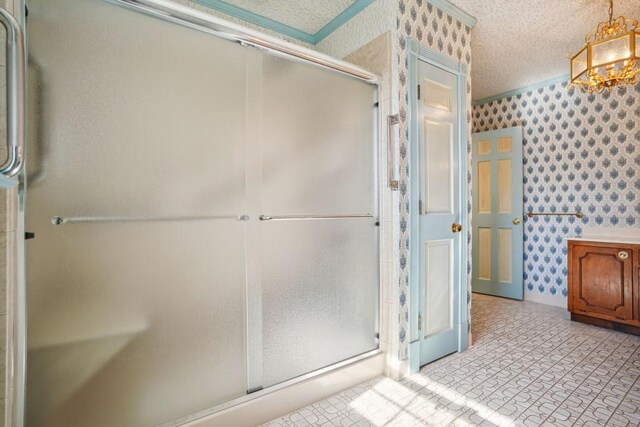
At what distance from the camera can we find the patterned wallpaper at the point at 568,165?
3236 mm

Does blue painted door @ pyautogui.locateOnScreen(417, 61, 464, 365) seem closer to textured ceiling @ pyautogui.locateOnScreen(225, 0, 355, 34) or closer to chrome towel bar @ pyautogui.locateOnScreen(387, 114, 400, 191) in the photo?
chrome towel bar @ pyautogui.locateOnScreen(387, 114, 400, 191)

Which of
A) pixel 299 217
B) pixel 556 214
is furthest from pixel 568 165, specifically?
pixel 299 217

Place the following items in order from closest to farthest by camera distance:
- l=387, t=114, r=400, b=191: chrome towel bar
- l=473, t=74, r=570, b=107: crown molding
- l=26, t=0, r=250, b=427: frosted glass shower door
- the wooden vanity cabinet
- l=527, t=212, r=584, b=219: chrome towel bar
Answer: l=26, t=0, r=250, b=427: frosted glass shower door → l=387, t=114, r=400, b=191: chrome towel bar → the wooden vanity cabinet → l=527, t=212, r=584, b=219: chrome towel bar → l=473, t=74, r=570, b=107: crown molding

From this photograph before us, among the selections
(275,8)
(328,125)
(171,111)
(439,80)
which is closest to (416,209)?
(328,125)

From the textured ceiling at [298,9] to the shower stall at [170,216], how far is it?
801mm

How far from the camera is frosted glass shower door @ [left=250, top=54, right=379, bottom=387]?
1714mm

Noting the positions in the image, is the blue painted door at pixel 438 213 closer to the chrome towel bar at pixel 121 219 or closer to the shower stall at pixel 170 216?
the shower stall at pixel 170 216

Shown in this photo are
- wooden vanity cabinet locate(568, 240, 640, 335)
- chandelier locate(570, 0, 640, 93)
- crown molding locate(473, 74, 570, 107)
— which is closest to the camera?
chandelier locate(570, 0, 640, 93)

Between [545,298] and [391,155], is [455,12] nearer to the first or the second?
[391,155]

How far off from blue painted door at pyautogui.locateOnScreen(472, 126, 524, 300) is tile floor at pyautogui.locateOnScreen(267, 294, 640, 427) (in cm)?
129

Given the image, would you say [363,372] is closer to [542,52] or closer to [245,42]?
[245,42]

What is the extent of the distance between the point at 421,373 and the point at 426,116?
6.14 feet

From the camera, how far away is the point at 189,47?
4.77 ft

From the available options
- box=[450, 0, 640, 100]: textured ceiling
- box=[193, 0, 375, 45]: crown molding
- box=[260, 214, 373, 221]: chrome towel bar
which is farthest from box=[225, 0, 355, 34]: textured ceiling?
box=[260, 214, 373, 221]: chrome towel bar
